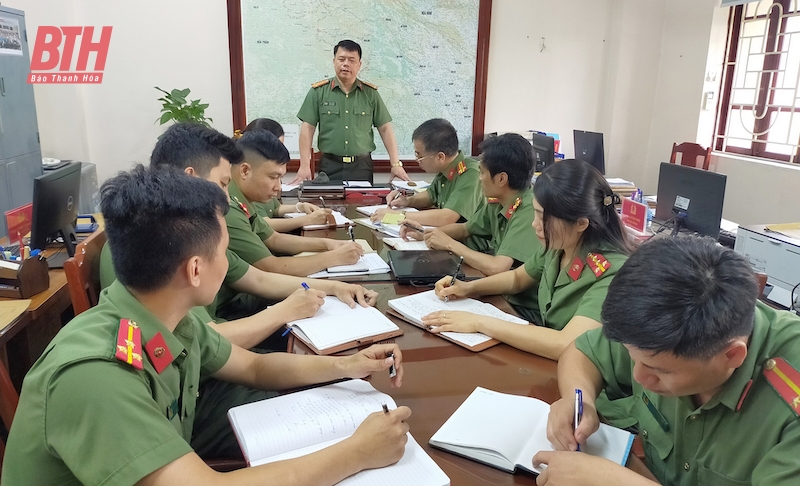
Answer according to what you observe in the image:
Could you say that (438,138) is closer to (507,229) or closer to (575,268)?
(507,229)

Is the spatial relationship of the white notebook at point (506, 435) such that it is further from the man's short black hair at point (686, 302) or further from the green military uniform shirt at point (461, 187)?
the green military uniform shirt at point (461, 187)

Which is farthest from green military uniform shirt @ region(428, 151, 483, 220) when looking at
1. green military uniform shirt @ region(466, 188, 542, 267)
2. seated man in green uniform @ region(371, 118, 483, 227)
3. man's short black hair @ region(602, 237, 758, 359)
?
man's short black hair @ region(602, 237, 758, 359)

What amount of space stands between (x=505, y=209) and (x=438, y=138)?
83 cm

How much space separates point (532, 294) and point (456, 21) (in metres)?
3.52

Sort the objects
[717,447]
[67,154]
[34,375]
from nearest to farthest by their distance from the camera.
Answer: [34,375], [717,447], [67,154]

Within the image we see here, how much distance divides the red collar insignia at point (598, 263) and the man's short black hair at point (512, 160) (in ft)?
2.62

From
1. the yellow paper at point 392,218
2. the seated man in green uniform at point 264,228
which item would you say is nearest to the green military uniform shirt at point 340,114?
the yellow paper at point 392,218

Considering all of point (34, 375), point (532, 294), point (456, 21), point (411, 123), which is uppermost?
point (456, 21)

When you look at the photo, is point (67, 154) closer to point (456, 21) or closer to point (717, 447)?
point (456, 21)

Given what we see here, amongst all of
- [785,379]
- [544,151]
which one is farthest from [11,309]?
[544,151]

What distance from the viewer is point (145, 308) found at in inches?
38.3

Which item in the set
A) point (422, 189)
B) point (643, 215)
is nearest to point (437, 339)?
point (643, 215)

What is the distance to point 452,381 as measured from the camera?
1247 mm

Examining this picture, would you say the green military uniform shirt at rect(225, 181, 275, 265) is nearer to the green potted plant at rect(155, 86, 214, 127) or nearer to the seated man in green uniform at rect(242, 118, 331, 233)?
the seated man in green uniform at rect(242, 118, 331, 233)
